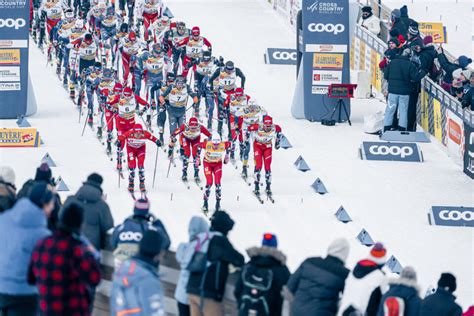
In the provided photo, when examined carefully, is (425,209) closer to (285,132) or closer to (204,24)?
(285,132)

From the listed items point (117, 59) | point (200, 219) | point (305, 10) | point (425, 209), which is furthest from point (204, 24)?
point (200, 219)

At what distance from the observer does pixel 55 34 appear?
42469 millimetres

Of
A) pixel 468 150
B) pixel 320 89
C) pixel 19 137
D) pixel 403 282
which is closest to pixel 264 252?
pixel 403 282

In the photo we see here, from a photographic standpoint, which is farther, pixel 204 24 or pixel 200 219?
pixel 204 24

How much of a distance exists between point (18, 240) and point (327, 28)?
22.3 m

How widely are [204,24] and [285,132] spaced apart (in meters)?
11.4

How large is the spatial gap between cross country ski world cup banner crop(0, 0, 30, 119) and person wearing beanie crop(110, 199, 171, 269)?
20490 millimetres

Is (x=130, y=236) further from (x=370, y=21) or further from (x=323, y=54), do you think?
(x=370, y=21)

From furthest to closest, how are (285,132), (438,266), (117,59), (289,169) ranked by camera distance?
(117,59), (285,132), (289,169), (438,266)

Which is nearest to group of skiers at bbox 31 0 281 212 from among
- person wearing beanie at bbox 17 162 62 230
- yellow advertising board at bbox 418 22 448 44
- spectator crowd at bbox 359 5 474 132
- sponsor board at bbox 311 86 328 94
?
sponsor board at bbox 311 86 328 94

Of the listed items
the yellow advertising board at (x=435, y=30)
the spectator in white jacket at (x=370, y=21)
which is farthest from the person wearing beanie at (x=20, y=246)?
the yellow advertising board at (x=435, y=30)

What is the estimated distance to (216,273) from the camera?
56.5 feet

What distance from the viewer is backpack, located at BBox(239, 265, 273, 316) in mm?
16766

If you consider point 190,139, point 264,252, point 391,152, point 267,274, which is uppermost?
point 264,252
